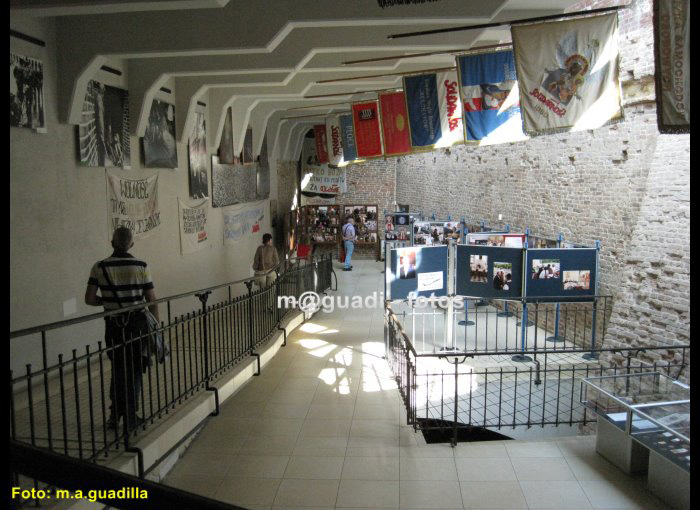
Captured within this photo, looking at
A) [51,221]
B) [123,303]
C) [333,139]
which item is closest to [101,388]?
[123,303]

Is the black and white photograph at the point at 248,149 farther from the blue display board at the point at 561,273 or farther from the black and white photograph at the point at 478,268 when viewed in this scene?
the blue display board at the point at 561,273

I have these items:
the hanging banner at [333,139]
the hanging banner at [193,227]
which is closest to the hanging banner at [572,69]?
the hanging banner at [193,227]

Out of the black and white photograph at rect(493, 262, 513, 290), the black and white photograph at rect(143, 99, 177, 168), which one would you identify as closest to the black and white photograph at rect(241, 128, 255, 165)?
the black and white photograph at rect(143, 99, 177, 168)

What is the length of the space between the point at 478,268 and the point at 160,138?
5.57 metres

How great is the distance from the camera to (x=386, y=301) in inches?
378

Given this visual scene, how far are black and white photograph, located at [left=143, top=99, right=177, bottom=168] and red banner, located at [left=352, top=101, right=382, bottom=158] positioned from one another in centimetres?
435

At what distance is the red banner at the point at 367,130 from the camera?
12219mm

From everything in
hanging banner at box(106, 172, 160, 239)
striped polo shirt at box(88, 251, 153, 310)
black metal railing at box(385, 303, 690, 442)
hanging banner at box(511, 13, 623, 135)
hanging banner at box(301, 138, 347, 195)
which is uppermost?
hanging banner at box(511, 13, 623, 135)

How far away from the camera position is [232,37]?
6.66 m

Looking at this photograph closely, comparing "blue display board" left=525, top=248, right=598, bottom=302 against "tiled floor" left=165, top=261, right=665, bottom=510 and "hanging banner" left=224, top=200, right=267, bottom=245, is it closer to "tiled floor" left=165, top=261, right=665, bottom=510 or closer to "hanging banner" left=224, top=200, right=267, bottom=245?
"tiled floor" left=165, top=261, right=665, bottom=510

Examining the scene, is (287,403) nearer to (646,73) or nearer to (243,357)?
(243,357)

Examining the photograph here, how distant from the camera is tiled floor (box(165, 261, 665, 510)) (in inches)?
194

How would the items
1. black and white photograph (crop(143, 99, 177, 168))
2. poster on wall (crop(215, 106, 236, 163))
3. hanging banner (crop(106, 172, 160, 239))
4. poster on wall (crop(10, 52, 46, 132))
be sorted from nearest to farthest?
poster on wall (crop(10, 52, 46, 132)), hanging banner (crop(106, 172, 160, 239)), black and white photograph (crop(143, 99, 177, 168)), poster on wall (crop(215, 106, 236, 163))

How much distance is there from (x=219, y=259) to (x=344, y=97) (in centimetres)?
515
